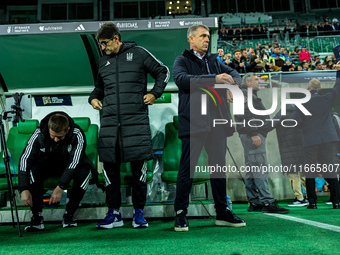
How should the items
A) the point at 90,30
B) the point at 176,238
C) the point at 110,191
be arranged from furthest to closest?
the point at 90,30 < the point at 110,191 < the point at 176,238

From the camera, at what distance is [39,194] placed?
11.2 feet

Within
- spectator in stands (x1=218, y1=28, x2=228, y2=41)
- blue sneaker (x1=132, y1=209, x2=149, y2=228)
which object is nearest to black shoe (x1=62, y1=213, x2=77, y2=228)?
blue sneaker (x1=132, y1=209, x2=149, y2=228)

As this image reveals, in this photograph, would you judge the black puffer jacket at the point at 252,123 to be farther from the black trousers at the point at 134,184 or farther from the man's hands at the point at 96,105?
the man's hands at the point at 96,105

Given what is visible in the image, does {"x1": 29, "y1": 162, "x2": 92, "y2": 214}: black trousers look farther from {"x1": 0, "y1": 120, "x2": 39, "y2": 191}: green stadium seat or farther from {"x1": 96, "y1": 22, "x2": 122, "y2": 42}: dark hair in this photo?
{"x1": 96, "y1": 22, "x2": 122, "y2": 42}: dark hair

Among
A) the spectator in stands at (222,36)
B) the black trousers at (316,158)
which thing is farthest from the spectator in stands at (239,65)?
the spectator in stands at (222,36)

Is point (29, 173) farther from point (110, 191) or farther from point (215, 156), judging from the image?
point (215, 156)

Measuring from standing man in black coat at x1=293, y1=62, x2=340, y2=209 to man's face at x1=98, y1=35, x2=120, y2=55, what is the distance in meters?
3.03

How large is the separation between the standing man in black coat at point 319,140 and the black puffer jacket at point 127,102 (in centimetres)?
255

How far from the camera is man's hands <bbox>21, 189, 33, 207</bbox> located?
318cm

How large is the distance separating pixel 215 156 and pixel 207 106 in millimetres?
452

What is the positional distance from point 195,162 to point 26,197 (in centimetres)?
165

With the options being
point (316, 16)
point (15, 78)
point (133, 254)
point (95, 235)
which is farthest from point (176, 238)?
point (316, 16)

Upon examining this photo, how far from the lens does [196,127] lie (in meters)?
2.91

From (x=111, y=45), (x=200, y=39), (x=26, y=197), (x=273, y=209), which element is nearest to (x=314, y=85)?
(x=273, y=209)
